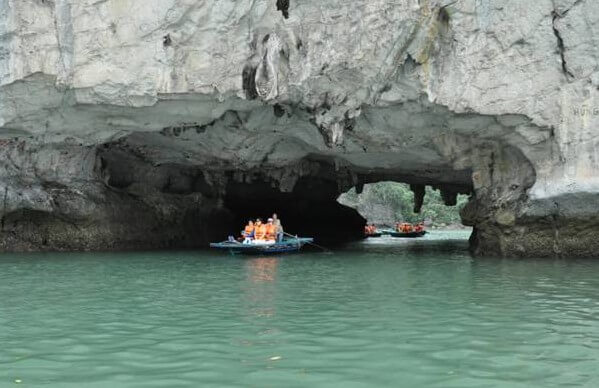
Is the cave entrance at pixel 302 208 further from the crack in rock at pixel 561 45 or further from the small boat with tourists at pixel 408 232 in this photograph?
the crack in rock at pixel 561 45

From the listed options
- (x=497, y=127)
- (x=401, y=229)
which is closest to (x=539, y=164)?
(x=497, y=127)

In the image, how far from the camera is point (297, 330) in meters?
6.43

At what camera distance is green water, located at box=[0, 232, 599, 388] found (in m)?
4.79

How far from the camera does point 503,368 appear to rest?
Result: 497 centimetres

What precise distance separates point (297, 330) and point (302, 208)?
80.7ft

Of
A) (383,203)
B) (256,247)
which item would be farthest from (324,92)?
(383,203)

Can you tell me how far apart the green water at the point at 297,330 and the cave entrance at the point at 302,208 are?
48.8ft

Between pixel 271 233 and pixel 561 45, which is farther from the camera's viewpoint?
pixel 271 233

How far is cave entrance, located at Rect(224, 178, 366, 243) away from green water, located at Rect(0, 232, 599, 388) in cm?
1486

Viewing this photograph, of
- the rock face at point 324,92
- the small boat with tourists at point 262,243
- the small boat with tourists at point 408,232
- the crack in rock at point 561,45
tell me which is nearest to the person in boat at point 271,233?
the small boat with tourists at point 262,243

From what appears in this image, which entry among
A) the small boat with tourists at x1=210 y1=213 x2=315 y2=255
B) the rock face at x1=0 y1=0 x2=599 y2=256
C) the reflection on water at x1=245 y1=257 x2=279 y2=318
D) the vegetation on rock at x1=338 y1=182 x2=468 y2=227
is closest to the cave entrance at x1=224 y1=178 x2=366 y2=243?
the small boat with tourists at x1=210 y1=213 x2=315 y2=255

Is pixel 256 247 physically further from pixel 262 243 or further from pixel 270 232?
pixel 270 232

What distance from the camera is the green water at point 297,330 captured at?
4785 mm

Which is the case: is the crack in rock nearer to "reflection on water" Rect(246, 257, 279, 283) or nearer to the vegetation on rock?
"reflection on water" Rect(246, 257, 279, 283)
